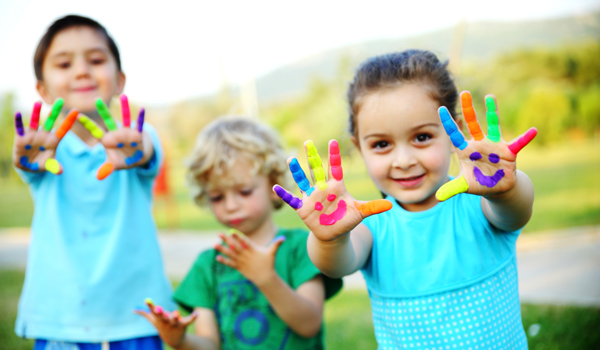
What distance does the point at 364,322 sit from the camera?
12.3ft

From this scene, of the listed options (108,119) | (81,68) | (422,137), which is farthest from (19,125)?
(422,137)

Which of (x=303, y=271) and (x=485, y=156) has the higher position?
(x=485, y=156)

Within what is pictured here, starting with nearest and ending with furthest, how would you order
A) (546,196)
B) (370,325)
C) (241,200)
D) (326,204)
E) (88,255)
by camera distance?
1. (326,204)
2. (88,255)
3. (241,200)
4. (370,325)
5. (546,196)

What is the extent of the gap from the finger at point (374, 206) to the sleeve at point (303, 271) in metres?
0.78

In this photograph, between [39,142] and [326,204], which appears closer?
[326,204]

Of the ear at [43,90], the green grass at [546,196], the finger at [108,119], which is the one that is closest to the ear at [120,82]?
the ear at [43,90]

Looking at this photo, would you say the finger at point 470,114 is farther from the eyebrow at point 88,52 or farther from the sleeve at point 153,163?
the eyebrow at point 88,52

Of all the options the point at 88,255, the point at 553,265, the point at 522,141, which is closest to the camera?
the point at 522,141

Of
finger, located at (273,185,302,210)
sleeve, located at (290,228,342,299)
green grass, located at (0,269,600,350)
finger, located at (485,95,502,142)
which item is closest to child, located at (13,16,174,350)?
sleeve, located at (290,228,342,299)

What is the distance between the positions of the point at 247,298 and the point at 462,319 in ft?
3.15

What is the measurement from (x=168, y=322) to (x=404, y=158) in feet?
3.65

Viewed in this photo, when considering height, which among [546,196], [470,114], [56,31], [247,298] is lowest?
[546,196]

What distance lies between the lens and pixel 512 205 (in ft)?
4.58

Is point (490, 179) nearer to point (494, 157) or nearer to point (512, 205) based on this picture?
point (494, 157)
